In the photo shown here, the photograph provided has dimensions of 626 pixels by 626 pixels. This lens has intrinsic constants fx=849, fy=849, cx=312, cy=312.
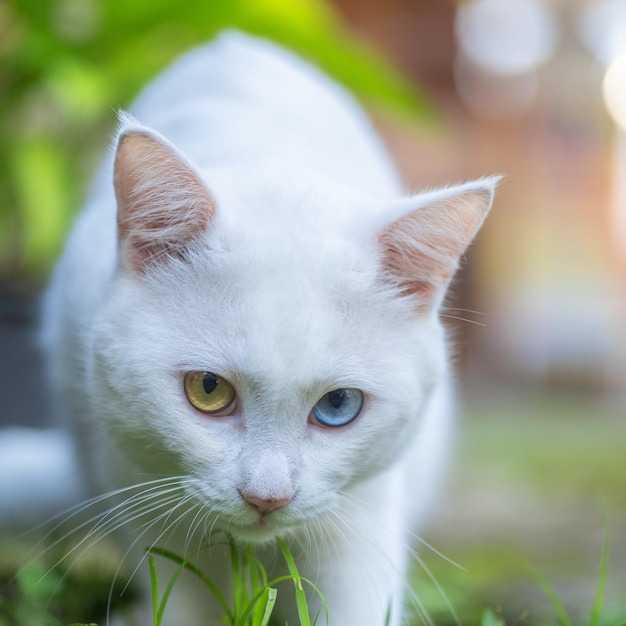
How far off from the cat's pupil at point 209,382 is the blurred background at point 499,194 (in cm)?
49

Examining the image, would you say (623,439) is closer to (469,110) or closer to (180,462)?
(469,110)

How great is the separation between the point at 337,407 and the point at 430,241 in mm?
319

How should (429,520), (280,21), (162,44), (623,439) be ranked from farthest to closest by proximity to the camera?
1. (623,439)
2. (162,44)
3. (280,21)
4. (429,520)

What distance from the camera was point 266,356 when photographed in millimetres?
1295

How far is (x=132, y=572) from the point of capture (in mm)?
1696

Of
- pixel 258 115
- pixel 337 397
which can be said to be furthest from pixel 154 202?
pixel 258 115

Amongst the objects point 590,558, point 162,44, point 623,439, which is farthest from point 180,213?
point 623,439

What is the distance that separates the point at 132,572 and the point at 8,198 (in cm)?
215

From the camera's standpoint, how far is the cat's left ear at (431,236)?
4.49 feet

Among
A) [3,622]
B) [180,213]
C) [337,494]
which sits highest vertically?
[180,213]

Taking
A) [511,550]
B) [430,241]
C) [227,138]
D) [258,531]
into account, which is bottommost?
[511,550]

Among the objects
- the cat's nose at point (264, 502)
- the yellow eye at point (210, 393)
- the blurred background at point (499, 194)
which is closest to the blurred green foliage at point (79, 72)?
the blurred background at point (499, 194)

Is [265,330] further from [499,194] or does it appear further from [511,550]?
[499,194]

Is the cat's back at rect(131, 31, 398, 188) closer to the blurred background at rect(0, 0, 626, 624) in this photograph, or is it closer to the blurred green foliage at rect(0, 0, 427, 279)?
the blurred green foliage at rect(0, 0, 427, 279)
